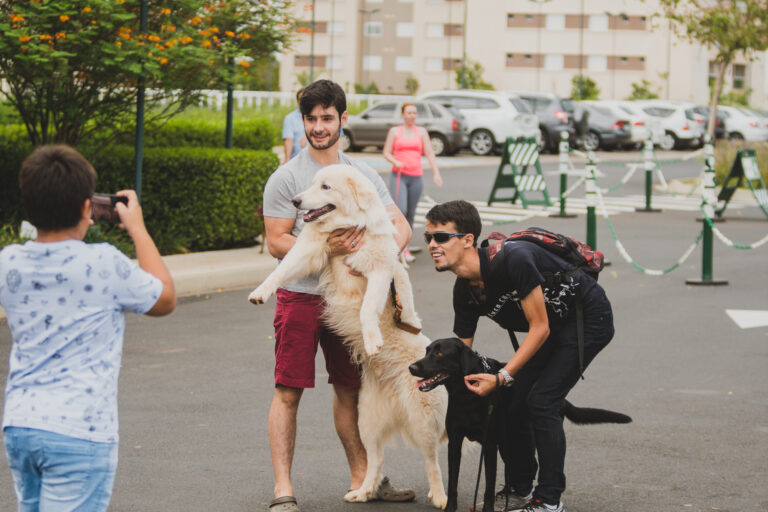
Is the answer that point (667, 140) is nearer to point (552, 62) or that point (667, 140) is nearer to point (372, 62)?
point (552, 62)

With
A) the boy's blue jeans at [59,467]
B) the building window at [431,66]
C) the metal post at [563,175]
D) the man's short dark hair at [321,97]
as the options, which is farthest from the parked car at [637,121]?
the building window at [431,66]

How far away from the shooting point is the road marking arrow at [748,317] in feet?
33.2

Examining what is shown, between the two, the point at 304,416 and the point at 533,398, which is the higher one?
the point at 533,398

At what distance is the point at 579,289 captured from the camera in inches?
192

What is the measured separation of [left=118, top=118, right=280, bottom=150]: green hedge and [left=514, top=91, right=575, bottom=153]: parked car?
768 inches

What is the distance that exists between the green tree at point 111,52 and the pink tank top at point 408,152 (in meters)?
2.07

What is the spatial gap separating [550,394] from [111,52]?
777 cm

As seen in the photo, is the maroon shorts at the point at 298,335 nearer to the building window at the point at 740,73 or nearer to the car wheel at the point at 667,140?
the car wheel at the point at 667,140

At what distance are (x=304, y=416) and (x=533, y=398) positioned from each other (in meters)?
2.41

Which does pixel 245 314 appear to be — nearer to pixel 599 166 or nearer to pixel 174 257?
pixel 174 257

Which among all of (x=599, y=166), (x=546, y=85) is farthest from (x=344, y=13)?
(x=599, y=166)

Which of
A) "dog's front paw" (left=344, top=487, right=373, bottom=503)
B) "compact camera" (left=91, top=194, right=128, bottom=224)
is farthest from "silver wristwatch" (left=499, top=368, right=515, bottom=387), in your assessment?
"compact camera" (left=91, top=194, right=128, bottom=224)

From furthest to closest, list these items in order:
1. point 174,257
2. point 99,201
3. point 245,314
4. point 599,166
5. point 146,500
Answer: point 599,166 < point 174,257 < point 245,314 < point 146,500 < point 99,201

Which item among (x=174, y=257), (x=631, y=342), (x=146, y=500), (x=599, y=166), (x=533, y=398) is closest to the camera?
(x=533, y=398)
